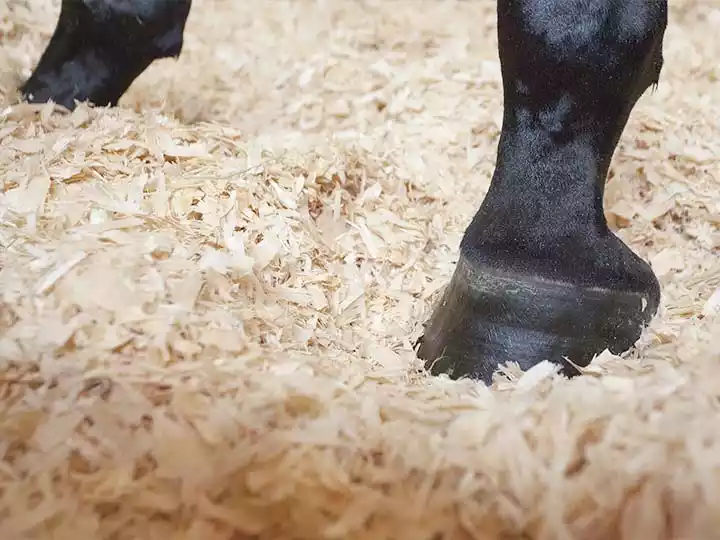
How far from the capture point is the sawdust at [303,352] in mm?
441

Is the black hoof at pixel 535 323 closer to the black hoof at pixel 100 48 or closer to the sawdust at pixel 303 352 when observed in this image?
the sawdust at pixel 303 352

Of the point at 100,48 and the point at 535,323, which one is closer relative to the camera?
the point at 535,323

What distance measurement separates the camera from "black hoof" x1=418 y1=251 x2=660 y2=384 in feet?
2.06

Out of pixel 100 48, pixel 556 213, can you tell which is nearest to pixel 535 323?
pixel 556 213

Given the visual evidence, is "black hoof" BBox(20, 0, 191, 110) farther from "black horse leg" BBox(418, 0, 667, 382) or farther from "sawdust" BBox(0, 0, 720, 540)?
"black horse leg" BBox(418, 0, 667, 382)

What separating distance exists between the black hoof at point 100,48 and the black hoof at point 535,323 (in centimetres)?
55

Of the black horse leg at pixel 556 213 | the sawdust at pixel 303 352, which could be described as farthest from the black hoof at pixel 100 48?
the black horse leg at pixel 556 213

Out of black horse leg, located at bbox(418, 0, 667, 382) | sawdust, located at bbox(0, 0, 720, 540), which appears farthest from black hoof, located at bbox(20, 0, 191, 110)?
black horse leg, located at bbox(418, 0, 667, 382)

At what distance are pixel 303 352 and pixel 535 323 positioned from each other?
205 millimetres

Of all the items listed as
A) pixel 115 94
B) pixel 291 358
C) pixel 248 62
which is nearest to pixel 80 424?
pixel 291 358

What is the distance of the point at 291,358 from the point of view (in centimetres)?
58

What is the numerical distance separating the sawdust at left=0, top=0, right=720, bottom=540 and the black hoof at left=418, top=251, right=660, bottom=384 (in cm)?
3

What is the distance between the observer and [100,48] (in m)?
0.96

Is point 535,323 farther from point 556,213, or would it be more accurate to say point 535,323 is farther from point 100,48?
point 100,48
